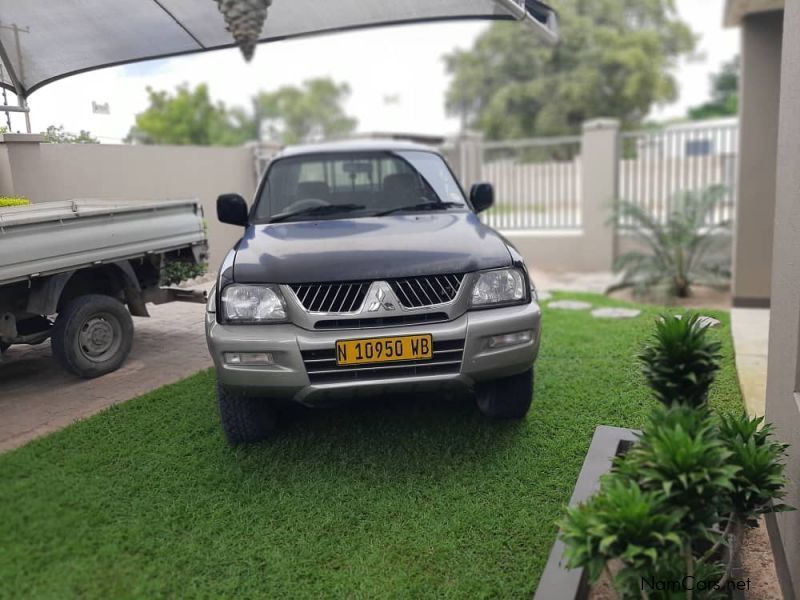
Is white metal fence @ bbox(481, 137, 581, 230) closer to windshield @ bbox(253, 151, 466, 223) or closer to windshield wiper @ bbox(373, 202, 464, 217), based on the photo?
windshield @ bbox(253, 151, 466, 223)

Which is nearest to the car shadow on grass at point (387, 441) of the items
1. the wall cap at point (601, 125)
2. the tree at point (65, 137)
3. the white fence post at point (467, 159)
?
the tree at point (65, 137)

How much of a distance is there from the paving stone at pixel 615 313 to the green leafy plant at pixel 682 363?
4.73m

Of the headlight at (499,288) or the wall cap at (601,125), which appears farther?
the wall cap at (601,125)

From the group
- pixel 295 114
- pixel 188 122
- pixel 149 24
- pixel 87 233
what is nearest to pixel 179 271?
pixel 87 233

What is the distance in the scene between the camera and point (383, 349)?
349cm

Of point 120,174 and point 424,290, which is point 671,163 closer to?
point 424,290

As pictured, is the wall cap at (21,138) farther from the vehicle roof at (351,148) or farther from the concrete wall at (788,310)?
the concrete wall at (788,310)

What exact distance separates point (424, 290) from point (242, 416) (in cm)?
133

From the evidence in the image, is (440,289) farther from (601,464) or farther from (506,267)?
(601,464)

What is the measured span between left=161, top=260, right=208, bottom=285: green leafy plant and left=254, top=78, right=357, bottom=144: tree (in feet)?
167

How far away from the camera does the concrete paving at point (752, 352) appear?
4430 mm

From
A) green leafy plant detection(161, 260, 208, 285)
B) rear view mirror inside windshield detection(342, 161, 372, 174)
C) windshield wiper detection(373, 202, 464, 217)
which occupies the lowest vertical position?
green leafy plant detection(161, 260, 208, 285)

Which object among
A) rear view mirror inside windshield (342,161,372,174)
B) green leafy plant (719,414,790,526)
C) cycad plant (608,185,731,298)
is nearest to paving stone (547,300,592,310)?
cycad plant (608,185,731,298)

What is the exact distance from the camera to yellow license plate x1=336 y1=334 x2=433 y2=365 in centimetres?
347
